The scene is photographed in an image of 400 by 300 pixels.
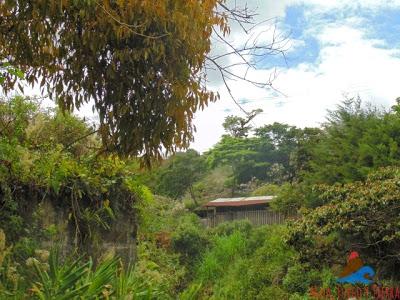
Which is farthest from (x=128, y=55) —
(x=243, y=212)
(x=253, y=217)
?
(x=243, y=212)

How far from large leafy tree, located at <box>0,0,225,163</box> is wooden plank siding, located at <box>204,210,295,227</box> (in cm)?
1647

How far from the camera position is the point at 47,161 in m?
7.04

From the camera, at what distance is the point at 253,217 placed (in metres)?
23.3

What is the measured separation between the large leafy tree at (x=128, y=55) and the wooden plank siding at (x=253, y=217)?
54.0ft

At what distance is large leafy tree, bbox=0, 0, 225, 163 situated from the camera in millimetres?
3980

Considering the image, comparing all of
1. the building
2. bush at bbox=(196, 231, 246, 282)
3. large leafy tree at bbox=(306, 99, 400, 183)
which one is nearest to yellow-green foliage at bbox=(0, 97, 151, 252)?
large leafy tree at bbox=(306, 99, 400, 183)

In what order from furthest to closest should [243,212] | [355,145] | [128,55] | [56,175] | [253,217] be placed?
[243,212] → [253,217] → [355,145] → [56,175] → [128,55]

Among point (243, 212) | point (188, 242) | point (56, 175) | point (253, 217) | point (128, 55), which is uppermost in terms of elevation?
point (128, 55)

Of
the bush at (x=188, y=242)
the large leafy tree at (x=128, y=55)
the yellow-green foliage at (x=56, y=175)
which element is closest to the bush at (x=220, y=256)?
the bush at (x=188, y=242)

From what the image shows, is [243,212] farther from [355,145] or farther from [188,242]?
[355,145]

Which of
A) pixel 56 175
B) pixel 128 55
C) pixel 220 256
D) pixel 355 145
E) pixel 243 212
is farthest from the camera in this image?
pixel 243 212

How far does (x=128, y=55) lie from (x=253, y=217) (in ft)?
64.8

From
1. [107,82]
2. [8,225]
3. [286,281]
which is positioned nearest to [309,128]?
[286,281]

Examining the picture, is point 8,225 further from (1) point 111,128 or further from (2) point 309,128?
(2) point 309,128
